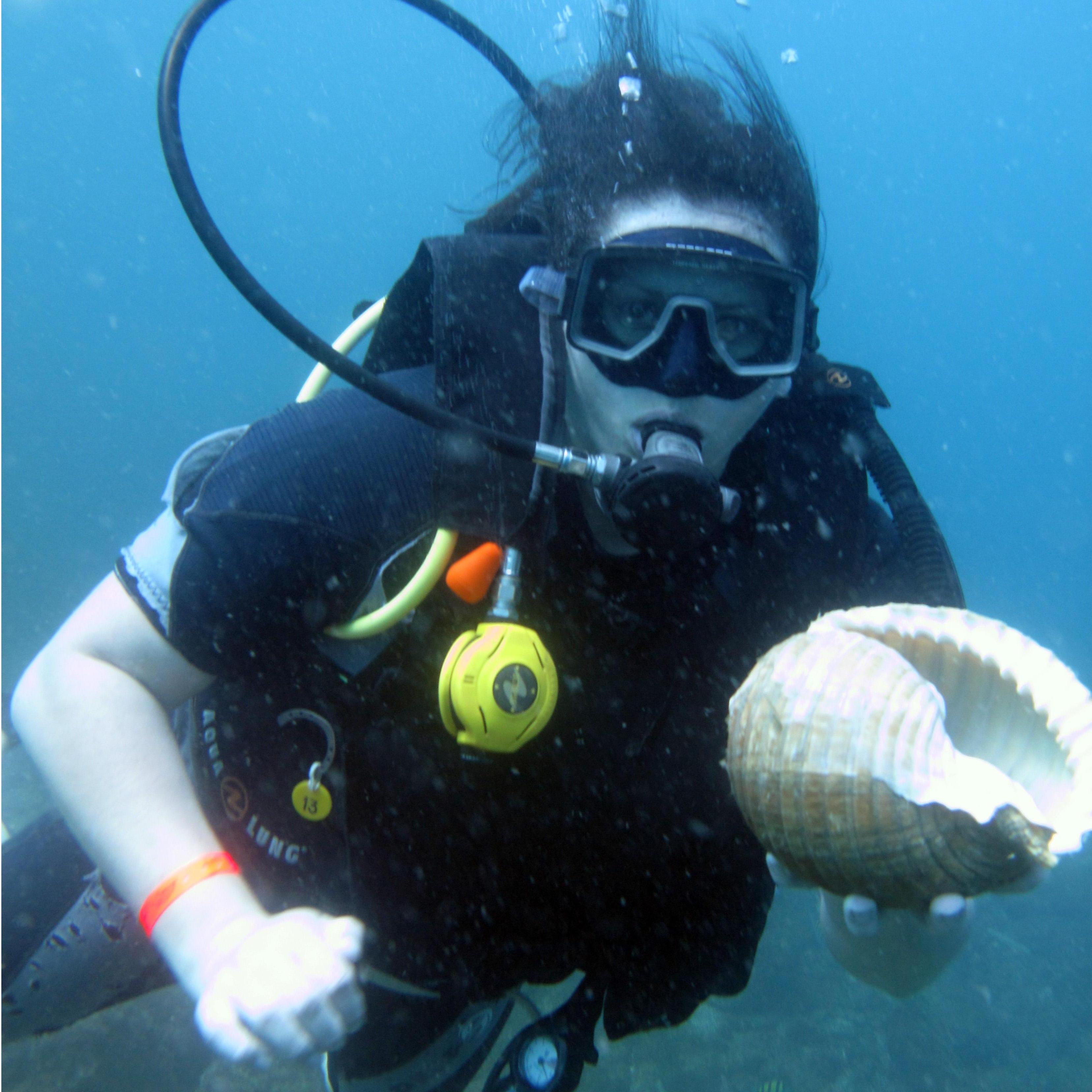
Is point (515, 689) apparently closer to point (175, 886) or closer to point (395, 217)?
point (175, 886)

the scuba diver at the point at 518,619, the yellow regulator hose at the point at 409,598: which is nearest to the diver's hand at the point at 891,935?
the scuba diver at the point at 518,619

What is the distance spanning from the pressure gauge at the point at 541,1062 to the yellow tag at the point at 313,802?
1393 millimetres

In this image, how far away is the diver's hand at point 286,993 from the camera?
1183 millimetres

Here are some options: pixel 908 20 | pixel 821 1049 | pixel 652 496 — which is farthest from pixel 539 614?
pixel 908 20

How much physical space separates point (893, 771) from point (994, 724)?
0.65 meters

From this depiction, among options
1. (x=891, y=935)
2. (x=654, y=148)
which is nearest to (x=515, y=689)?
(x=891, y=935)

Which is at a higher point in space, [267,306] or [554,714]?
[267,306]

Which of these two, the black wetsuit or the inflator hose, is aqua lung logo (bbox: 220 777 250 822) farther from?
the inflator hose

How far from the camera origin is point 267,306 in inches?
68.3

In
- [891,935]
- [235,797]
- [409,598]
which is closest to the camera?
[891,935]

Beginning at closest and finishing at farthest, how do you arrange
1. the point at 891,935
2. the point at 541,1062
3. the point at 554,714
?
1. the point at 891,935
2. the point at 554,714
3. the point at 541,1062

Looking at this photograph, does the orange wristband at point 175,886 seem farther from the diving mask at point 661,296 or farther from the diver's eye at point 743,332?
the diver's eye at point 743,332

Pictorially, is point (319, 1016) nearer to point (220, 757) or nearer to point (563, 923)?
point (220, 757)

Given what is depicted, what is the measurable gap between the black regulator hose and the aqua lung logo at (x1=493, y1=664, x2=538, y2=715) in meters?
0.49
